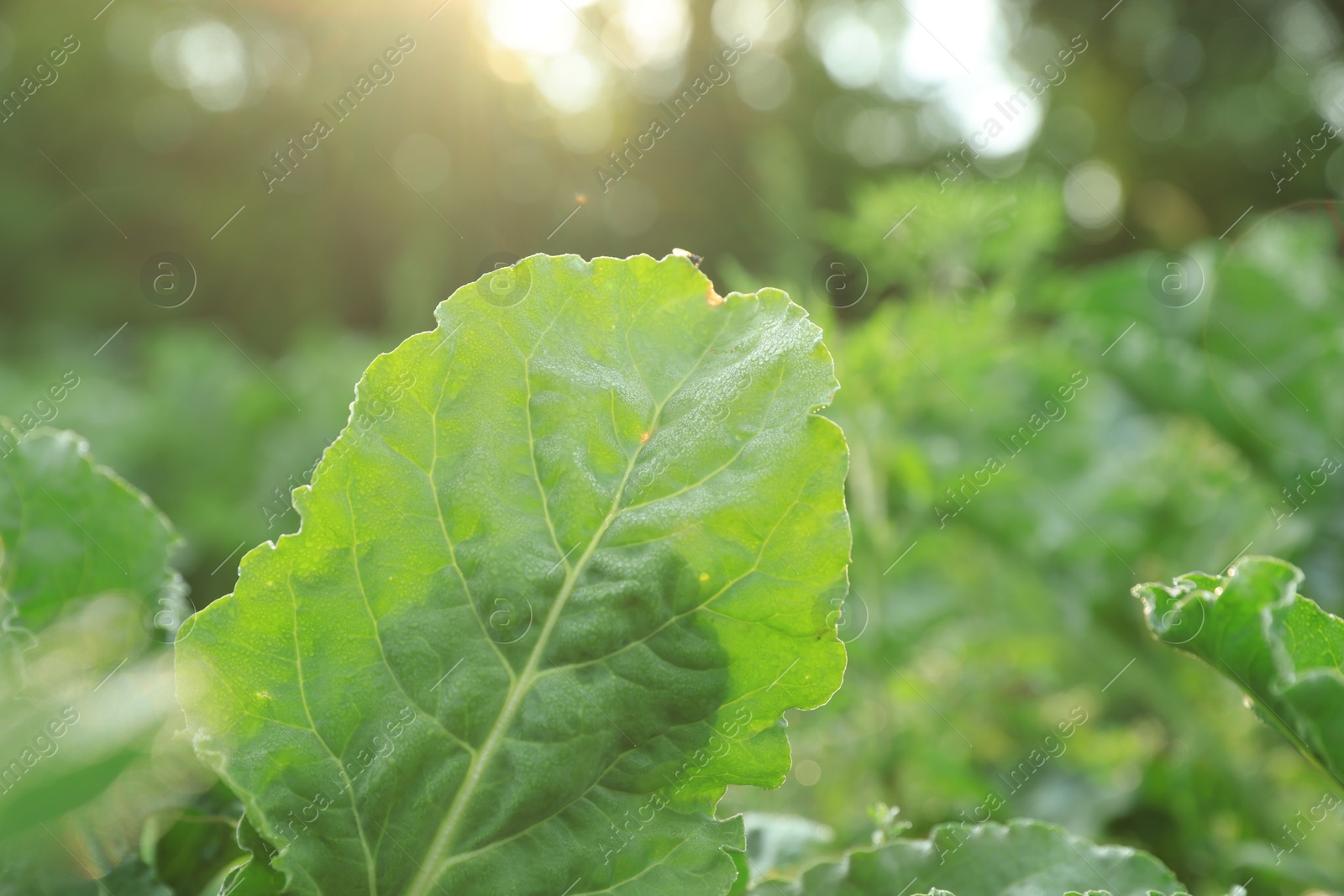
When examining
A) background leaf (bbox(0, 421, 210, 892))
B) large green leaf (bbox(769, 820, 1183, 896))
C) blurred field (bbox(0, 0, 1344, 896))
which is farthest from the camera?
blurred field (bbox(0, 0, 1344, 896))

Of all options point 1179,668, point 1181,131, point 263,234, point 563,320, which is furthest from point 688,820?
point 1181,131

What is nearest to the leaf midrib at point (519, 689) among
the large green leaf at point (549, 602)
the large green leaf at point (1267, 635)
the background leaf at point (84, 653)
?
the large green leaf at point (549, 602)

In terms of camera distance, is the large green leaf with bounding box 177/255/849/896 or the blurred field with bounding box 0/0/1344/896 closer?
the large green leaf with bounding box 177/255/849/896

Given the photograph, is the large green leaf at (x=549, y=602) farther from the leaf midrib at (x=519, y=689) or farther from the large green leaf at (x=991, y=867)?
the large green leaf at (x=991, y=867)

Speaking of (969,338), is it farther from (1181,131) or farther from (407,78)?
(1181,131)

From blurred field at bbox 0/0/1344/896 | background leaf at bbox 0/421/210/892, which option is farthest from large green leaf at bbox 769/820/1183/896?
background leaf at bbox 0/421/210/892

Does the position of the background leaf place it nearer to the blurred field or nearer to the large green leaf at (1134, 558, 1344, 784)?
the blurred field
